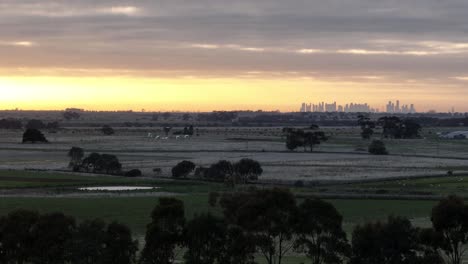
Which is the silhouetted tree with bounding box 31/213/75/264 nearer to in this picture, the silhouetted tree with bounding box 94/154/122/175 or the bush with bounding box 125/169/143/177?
the bush with bounding box 125/169/143/177

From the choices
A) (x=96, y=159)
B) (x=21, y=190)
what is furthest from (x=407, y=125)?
(x=21, y=190)

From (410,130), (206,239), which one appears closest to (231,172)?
(206,239)

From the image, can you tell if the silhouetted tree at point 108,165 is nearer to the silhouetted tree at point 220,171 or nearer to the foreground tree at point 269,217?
the silhouetted tree at point 220,171

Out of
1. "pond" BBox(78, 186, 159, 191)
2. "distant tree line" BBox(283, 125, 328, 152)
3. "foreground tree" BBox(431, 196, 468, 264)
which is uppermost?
"foreground tree" BBox(431, 196, 468, 264)

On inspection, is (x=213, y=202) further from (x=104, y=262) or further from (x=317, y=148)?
(x=317, y=148)

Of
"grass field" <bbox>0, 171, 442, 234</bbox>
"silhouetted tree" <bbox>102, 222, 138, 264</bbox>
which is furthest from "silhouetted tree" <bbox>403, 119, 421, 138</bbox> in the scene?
"silhouetted tree" <bbox>102, 222, 138, 264</bbox>

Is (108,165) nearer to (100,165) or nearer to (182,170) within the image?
(100,165)
